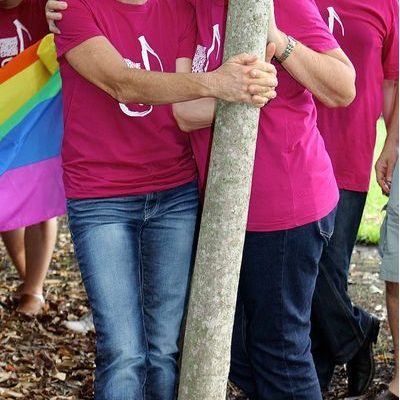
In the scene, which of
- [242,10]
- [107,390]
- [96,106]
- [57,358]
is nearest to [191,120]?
[96,106]

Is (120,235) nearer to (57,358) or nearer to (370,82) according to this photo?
(370,82)

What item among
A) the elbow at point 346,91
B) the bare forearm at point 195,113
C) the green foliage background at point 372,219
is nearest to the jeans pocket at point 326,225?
the elbow at point 346,91

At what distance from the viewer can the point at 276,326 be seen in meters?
3.77

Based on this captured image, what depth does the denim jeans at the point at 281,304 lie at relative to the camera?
3.71 metres

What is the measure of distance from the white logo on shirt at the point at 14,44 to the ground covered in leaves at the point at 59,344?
1640 millimetres

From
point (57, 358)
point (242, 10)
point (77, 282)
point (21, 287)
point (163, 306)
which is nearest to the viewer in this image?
point (242, 10)

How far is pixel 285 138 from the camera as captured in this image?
3572 mm

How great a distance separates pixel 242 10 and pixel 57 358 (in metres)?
3.04

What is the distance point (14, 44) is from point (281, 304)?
2222 mm

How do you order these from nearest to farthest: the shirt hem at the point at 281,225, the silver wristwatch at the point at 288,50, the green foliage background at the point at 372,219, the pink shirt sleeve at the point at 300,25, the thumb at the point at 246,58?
the thumb at the point at 246,58 < the silver wristwatch at the point at 288,50 < the pink shirt sleeve at the point at 300,25 < the shirt hem at the point at 281,225 < the green foliage background at the point at 372,219

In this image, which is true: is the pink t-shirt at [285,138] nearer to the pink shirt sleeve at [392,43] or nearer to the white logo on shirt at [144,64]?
the white logo on shirt at [144,64]

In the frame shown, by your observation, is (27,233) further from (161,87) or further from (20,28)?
(161,87)

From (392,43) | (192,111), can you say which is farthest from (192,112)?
(392,43)

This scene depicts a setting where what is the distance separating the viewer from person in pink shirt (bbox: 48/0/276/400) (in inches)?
147
